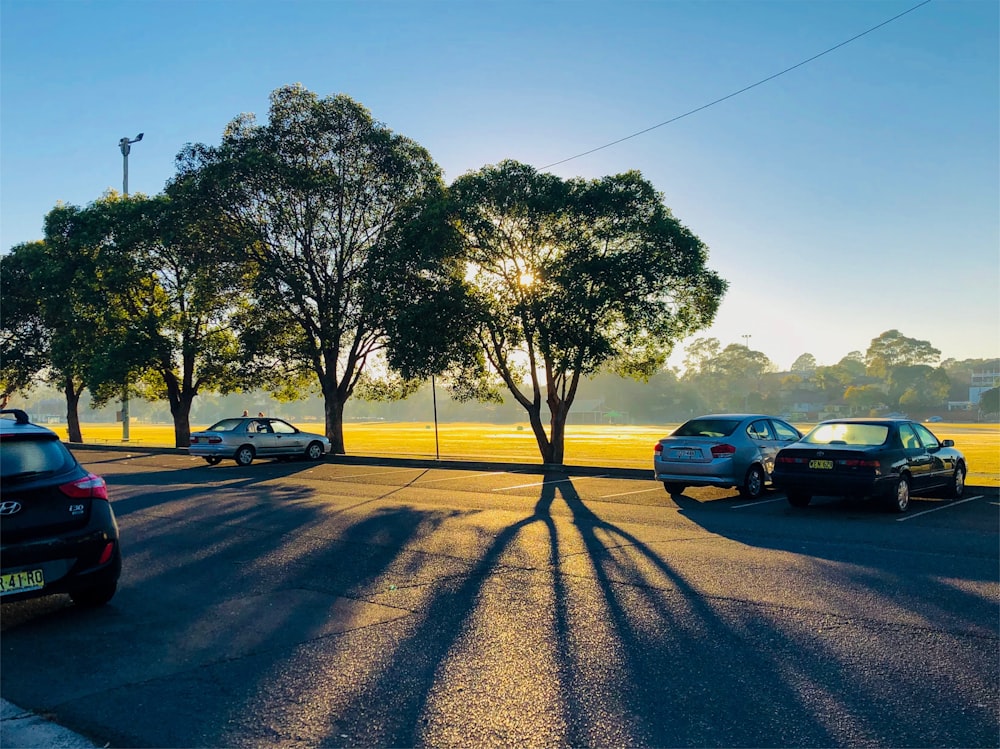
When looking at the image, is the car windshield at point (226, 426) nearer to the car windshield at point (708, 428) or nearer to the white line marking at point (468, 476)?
the white line marking at point (468, 476)

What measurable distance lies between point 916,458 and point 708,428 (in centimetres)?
356

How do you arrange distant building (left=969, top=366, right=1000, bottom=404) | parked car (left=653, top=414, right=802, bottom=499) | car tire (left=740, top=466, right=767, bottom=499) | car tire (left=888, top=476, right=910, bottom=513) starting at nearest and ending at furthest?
car tire (left=888, top=476, right=910, bottom=513) < parked car (left=653, top=414, right=802, bottom=499) < car tire (left=740, top=466, right=767, bottom=499) < distant building (left=969, top=366, right=1000, bottom=404)

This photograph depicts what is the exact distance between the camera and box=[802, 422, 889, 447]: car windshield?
1206 centimetres

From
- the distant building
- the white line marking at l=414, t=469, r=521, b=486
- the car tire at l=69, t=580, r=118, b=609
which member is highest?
the distant building

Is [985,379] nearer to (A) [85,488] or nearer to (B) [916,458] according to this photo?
(B) [916,458]

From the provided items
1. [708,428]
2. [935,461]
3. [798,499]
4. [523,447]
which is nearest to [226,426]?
[708,428]

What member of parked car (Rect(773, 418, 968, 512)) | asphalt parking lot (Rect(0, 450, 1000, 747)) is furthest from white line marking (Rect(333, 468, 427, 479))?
parked car (Rect(773, 418, 968, 512))

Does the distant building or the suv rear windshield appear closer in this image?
the suv rear windshield

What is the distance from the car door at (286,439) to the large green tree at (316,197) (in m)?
3.95

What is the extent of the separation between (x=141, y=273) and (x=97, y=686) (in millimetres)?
32412

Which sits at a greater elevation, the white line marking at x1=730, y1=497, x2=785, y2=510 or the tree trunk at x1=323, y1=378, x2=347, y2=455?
the tree trunk at x1=323, y1=378, x2=347, y2=455

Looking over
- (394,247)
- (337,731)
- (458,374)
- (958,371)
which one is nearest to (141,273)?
(394,247)

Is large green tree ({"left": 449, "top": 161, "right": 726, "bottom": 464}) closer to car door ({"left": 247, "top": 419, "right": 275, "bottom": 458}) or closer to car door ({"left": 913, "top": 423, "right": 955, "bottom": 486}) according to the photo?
car door ({"left": 247, "top": 419, "right": 275, "bottom": 458})

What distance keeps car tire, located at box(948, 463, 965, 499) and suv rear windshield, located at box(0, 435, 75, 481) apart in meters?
13.9
